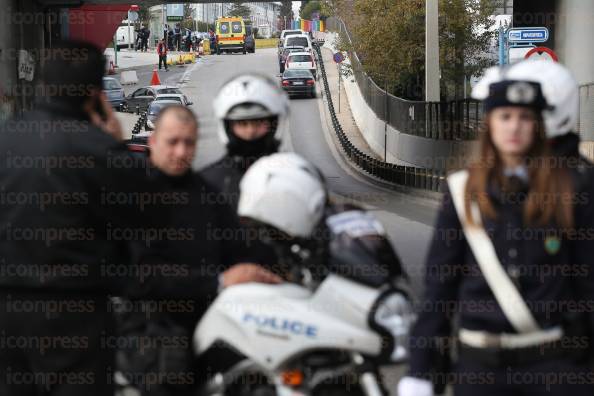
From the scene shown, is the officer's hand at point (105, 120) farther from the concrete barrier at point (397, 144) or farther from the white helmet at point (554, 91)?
the concrete barrier at point (397, 144)

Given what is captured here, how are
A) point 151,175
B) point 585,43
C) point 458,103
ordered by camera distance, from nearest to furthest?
point 151,175
point 585,43
point 458,103

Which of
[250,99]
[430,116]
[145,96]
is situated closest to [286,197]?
[250,99]

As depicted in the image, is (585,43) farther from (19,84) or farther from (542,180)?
(542,180)

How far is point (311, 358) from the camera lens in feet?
15.6

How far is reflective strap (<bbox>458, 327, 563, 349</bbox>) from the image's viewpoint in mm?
4184

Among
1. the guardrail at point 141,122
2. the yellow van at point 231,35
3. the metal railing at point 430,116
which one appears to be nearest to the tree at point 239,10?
the yellow van at point 231,35

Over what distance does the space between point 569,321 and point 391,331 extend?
2.13 feet

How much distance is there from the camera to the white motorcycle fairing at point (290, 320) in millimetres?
4570

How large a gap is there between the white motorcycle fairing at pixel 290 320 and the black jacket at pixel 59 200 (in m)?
0.55

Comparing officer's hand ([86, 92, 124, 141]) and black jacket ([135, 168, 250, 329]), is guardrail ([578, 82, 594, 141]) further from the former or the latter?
officer's hand ([86, 92, 124, 141])

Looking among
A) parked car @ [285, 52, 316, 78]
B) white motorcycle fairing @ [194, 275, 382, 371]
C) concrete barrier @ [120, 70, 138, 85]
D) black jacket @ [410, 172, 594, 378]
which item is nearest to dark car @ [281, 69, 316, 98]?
parked car @ [285, 52, 316, 78]

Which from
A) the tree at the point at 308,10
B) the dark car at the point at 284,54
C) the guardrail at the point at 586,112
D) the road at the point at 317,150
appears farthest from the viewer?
the tree at the point at 308,10

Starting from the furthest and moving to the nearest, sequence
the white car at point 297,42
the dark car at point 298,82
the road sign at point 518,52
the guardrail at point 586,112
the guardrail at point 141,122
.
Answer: the white car at point 297,42, the dark car at point 298,82, the guardrail at point 141,122, the guardrail at point 586,112, the road sign at point 518,52

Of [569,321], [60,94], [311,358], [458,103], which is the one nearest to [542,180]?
[569,321]
